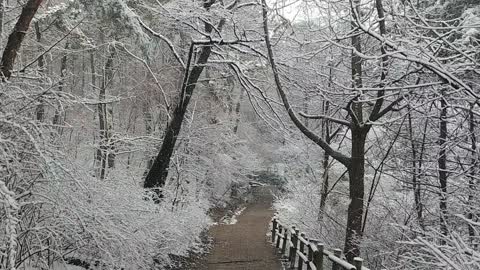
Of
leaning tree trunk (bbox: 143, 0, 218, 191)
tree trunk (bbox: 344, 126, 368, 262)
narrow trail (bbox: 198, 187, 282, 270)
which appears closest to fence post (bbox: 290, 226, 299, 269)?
narrow trail (bbox: 198, 187, 282, 270)

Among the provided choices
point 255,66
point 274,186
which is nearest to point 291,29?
point 255,66

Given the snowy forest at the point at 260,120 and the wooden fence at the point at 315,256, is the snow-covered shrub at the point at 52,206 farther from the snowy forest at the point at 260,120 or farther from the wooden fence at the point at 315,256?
the wooden fence at the point at 315,256

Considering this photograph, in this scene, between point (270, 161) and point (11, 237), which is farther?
point (270, 161)

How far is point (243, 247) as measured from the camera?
1598 cm

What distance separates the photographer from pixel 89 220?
6848 millimetres

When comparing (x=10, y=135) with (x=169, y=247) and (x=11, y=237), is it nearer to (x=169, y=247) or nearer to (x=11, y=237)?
(x=11, y=237)

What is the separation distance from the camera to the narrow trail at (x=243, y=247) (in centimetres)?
1252

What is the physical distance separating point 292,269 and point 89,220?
6.38 metres

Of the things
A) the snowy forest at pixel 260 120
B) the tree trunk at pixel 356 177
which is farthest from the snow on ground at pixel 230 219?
the tree trunk at pixel 356 177

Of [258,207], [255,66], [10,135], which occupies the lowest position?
[258,207]

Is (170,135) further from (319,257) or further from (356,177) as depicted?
(319,257)

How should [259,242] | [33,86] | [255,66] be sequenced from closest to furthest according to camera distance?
[33,86], [255,66], [259,242]

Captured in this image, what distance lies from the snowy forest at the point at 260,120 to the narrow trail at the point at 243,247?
91 centimetres

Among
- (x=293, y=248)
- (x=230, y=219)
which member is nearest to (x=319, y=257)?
(x=293, y=248)
